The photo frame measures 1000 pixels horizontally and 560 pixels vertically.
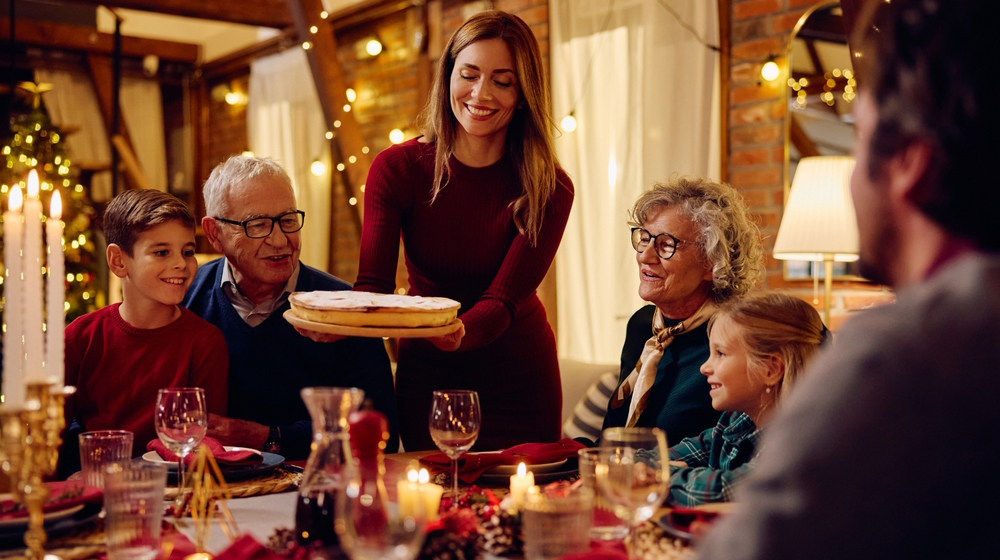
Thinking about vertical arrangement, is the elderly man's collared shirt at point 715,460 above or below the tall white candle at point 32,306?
below

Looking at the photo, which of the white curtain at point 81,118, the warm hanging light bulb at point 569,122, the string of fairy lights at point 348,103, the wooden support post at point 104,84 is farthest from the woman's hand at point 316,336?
the white curtain at point 81,118

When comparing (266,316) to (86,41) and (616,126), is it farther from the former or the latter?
(86,41)

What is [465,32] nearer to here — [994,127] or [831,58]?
[994,127]

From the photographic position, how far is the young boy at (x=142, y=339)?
1.86 meters

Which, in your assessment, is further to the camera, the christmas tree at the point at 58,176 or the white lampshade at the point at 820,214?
the christmas tree at the point at 58,176

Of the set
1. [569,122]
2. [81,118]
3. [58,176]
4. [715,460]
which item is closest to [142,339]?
[715,460]

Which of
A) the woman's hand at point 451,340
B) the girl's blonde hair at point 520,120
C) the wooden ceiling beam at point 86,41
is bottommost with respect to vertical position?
the woman's hand at point 451,340

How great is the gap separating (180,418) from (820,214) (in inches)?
95.1

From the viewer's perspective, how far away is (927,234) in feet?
2.20

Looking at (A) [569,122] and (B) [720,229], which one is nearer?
(B) [720,229]

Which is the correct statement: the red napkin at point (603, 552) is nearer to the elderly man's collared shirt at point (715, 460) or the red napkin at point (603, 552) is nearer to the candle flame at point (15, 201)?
the elderly man's collared shirt at point (715, 460)

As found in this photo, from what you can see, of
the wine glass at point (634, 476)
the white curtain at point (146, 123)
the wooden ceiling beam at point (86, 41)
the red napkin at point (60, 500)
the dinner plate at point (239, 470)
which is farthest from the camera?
the white curtain at point (146, 123)

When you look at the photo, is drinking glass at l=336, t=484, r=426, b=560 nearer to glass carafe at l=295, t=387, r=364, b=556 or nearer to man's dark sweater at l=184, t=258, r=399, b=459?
glass carafe at l=295, t=387, r=364, b=556

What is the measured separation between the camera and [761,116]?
3.82m
